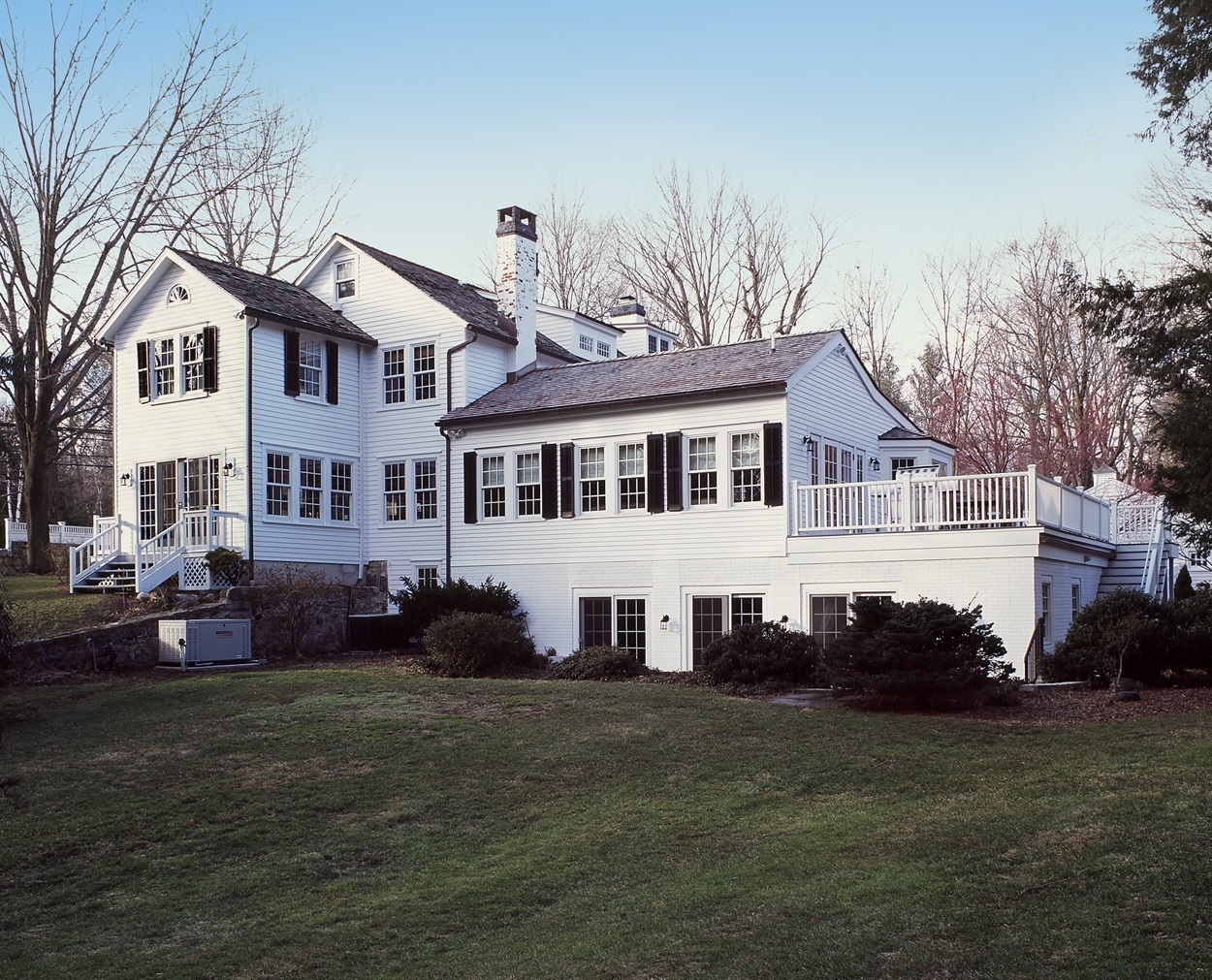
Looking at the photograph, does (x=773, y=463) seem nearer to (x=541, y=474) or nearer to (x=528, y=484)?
(x=541, y=474)

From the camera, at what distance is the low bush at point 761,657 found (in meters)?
17.7

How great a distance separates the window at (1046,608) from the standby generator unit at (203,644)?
44.3ft

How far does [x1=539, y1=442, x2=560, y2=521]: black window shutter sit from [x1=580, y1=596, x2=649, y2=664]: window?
199 centimetres

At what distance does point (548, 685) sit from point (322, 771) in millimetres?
5824

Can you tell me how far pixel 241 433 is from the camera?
24719 millimetres

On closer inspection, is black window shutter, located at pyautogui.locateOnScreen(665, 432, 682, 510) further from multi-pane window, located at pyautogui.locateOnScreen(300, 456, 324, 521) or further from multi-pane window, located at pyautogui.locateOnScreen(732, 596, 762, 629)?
multi-pane window, located at pyautogui.locateOnScreen(300, 456, 324, 521)

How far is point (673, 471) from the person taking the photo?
22422 millimetres

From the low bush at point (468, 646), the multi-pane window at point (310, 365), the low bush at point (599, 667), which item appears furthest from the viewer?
the multi-pane window at point (310, 365)

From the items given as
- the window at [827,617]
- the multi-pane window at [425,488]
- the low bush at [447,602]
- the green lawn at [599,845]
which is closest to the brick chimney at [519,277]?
the multi-pane window at [425,488]

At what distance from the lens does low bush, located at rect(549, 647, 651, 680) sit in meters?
19.5

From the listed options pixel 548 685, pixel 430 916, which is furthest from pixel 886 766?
pixel 548 685

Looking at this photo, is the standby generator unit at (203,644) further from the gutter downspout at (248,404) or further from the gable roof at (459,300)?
the gable roof at (459,300)

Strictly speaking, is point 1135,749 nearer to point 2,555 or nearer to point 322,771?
point 322,771

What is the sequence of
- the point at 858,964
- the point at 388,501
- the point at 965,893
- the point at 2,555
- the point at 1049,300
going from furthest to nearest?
the point at 1049,300 < the point at 2,555 < the point at 388,501 < the point at 965,893 < the point at 858,964
